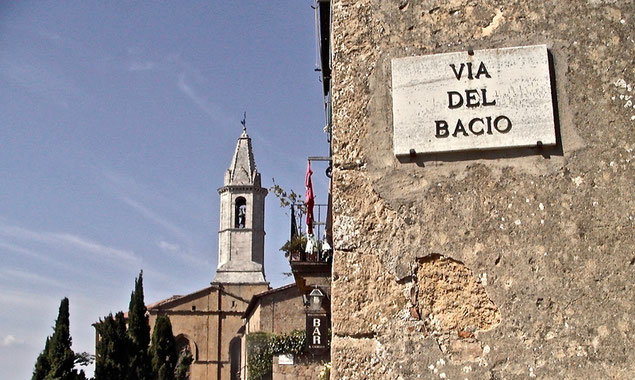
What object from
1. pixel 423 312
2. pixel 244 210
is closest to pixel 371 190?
pixel 423 312

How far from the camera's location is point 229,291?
54.7m

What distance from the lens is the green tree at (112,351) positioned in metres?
36.6

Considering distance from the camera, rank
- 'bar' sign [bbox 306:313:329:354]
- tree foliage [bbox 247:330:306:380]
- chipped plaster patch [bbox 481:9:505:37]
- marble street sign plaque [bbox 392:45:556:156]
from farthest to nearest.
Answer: tree foliage [bbox 247:330:306:380] < 'bar' sign [bbox 306:313:329:354] < chipped plaster patch [bbox 481:9:505:37] < marble street sign plaque [bbox 392:45:556:156]

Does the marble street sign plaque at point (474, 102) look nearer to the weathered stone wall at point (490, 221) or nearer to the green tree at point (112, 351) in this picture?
the weathered stone wall at point (490, 221)

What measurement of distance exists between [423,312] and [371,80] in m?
0.93

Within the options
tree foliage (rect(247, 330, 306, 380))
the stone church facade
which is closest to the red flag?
tree foliage (rect(247, 330, 306, 380))

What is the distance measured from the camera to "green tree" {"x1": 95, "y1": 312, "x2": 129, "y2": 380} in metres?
36.6

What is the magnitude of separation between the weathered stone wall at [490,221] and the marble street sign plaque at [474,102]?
0.05 meters

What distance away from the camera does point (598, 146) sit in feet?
9.29

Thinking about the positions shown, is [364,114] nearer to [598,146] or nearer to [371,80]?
[371,80]

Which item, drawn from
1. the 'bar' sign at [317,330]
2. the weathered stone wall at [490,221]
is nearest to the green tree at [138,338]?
the 'bar' sign at [317,330]

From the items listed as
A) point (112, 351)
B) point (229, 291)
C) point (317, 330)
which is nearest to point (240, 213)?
point (229, 291)

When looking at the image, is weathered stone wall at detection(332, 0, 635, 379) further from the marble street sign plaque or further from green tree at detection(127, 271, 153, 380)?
green tree at detection(127, 271, 153, 380)

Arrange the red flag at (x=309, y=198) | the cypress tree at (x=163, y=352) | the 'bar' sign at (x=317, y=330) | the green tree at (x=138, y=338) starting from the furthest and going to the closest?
the cypress tree at (x=163, y=352) → the green tree at (x=138, y=338) → the 'bar' sign at (x=317, y=330) → the red flag at (x=309, y=198)
